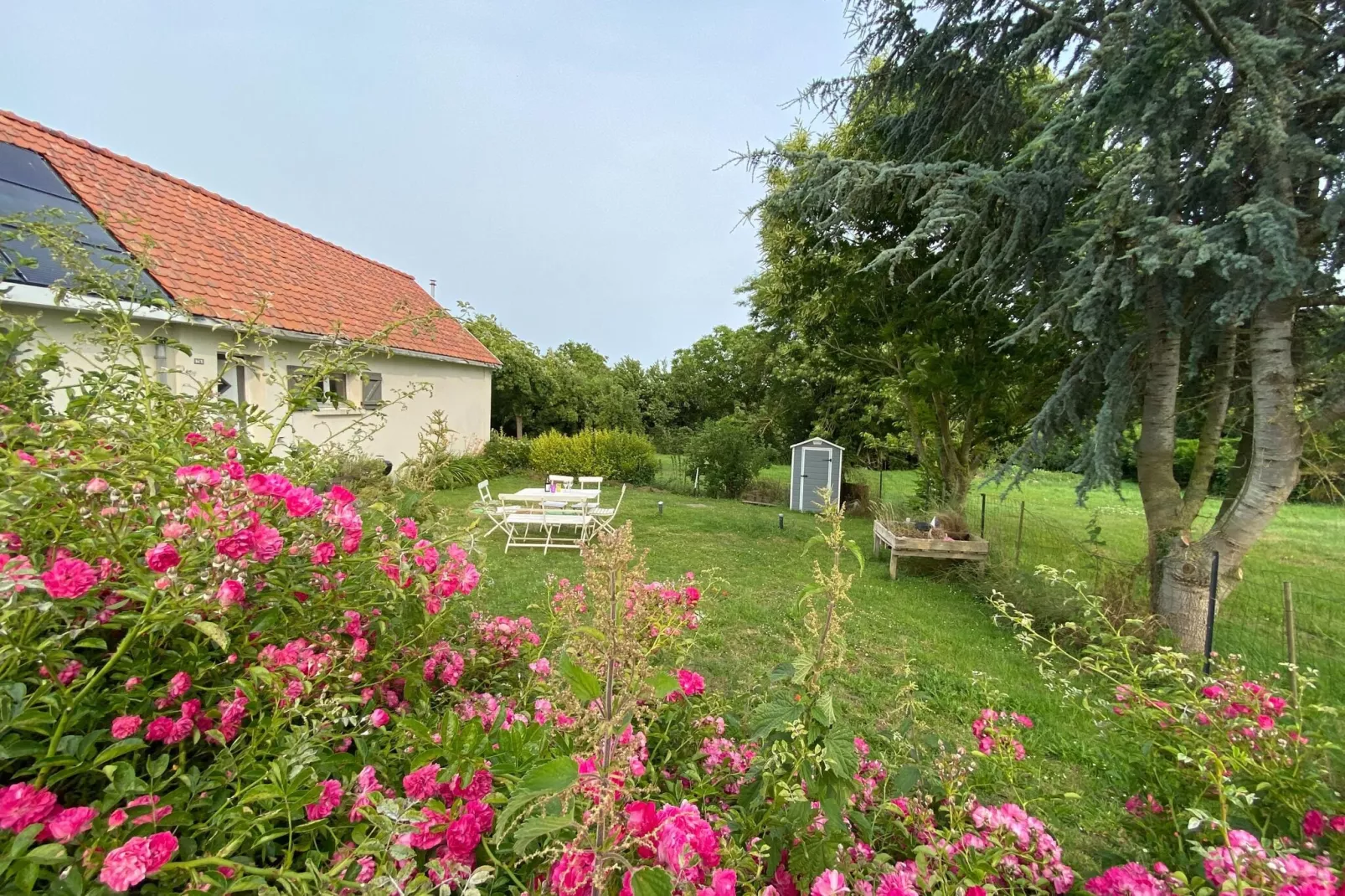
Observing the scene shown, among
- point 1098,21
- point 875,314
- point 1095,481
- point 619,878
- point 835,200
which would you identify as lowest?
point 619,878

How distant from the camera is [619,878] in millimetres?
879

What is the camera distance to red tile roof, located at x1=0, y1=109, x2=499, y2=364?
748cm

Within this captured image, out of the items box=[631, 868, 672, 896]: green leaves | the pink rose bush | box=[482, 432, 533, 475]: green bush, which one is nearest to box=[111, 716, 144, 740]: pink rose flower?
the pink rose bush

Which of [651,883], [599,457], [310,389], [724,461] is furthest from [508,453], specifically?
[651,883]

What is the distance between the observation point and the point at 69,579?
936 millimetres

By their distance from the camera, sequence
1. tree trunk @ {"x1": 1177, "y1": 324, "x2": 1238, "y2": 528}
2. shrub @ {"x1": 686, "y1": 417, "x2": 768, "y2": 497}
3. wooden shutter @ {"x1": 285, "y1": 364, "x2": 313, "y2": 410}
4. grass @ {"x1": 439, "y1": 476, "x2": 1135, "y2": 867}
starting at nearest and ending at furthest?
wooden shutter @ {"x1": 285, "y1": 364, "x2": 313, "y2": 410}
grass @ {"x1": 439, "y1": 476, "x2": 1135, "y2": 867}
tree trunk @ {"x1": 1177, "y1": 324, "x2": 1238, "y2": 528}
shrub @ {"x1": 686, "y1": 417, "x2": 768, "y2": 497}

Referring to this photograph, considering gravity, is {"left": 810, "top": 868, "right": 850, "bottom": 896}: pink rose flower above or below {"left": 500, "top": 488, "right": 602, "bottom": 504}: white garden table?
above

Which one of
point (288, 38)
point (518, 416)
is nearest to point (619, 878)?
point (288, 38)

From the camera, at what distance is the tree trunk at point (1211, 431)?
485 cm

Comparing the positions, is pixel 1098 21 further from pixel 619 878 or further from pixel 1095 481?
pixel 619 878

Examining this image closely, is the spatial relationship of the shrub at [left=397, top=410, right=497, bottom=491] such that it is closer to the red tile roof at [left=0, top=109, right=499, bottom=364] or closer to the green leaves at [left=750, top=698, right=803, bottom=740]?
the green leaves at [left=750, top=698, right=803, bottom=740]

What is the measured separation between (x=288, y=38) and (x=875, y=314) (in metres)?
9.60

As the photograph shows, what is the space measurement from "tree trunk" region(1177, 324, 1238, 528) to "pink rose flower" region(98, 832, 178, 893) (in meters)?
6.86

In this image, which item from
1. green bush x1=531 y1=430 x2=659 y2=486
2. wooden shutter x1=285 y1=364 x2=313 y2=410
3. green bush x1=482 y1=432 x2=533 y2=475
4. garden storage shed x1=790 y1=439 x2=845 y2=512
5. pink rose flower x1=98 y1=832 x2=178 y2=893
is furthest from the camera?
green bush x1=482 y1=432 x2=533 y2=475
